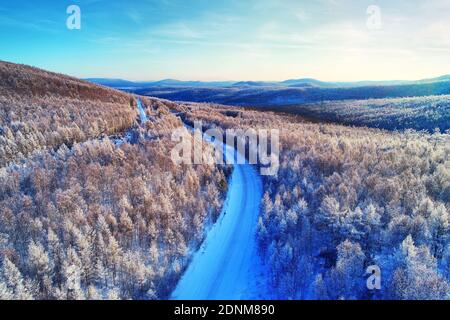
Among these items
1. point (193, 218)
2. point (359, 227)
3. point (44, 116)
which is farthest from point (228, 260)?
point (44, 116)

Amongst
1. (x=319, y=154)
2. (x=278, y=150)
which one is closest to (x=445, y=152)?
(x=319, y=154)

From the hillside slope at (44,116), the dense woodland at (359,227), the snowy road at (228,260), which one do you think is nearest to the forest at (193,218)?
the dense woodland at (359,227)

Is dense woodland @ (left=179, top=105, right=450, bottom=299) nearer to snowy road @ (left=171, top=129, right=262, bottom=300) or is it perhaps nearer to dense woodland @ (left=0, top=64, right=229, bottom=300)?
snowy road @ (left=171, top=129, right=262, bottom=300)

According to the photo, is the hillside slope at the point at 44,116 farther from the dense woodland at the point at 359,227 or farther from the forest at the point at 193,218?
the dense woodland at the point at 359,227

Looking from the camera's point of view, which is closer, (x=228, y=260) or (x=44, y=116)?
(x=228, y=260)

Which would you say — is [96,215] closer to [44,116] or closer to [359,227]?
[359,227]

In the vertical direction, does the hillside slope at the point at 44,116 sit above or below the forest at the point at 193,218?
above
